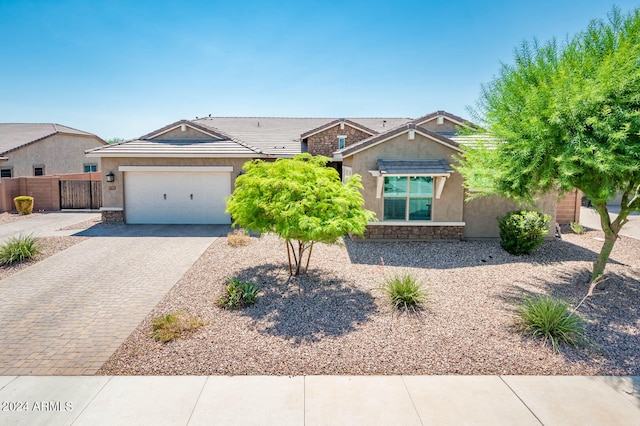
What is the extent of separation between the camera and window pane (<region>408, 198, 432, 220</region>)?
12.9 metres

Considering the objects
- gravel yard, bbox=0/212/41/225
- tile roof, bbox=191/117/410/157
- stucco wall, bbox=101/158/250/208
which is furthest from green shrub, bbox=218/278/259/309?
gravel yard, bbox=0/212/41/225

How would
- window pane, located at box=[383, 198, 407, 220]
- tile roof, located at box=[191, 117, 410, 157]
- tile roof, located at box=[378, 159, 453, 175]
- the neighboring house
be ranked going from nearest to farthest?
tile roof, located at box=[378, 159, 453, 175], window pane, located at box=[383, 198, 407, 220], tile roof, located at box=[191, 117, 410, 157], the neighboring house

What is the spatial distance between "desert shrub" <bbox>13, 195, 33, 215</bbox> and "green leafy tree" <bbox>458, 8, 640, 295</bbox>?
2139cm

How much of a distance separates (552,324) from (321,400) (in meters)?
4.22

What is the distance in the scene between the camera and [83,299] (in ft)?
25.9

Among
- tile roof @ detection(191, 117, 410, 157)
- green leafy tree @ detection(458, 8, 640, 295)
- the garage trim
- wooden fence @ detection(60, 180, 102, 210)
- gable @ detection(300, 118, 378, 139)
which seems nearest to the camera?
green leafy tree @ detection(458, 8, 640, 295)

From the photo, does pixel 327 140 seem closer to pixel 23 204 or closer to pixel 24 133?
pixel 23 204

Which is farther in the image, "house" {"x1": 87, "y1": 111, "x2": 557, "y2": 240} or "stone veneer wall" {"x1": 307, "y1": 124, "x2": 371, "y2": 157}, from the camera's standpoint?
"stone veneer wall" {"x1": 307, "y1": 124, "x2": 371, "y2": 157}

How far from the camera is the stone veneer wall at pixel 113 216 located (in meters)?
16.4

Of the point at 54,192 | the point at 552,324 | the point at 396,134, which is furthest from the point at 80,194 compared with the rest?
the point at 552,324

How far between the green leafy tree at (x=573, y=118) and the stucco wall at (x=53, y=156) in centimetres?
2842

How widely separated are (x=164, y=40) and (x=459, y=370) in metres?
15.0

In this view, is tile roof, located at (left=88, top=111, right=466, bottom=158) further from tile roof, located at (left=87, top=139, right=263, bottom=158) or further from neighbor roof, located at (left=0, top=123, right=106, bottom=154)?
neighbor roof, located at (left=0, top=123, right=106, bottom=154)

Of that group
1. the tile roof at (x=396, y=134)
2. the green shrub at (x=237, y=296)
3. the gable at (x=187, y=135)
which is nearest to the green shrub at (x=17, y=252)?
the green shrub at (x=237, y=296)
